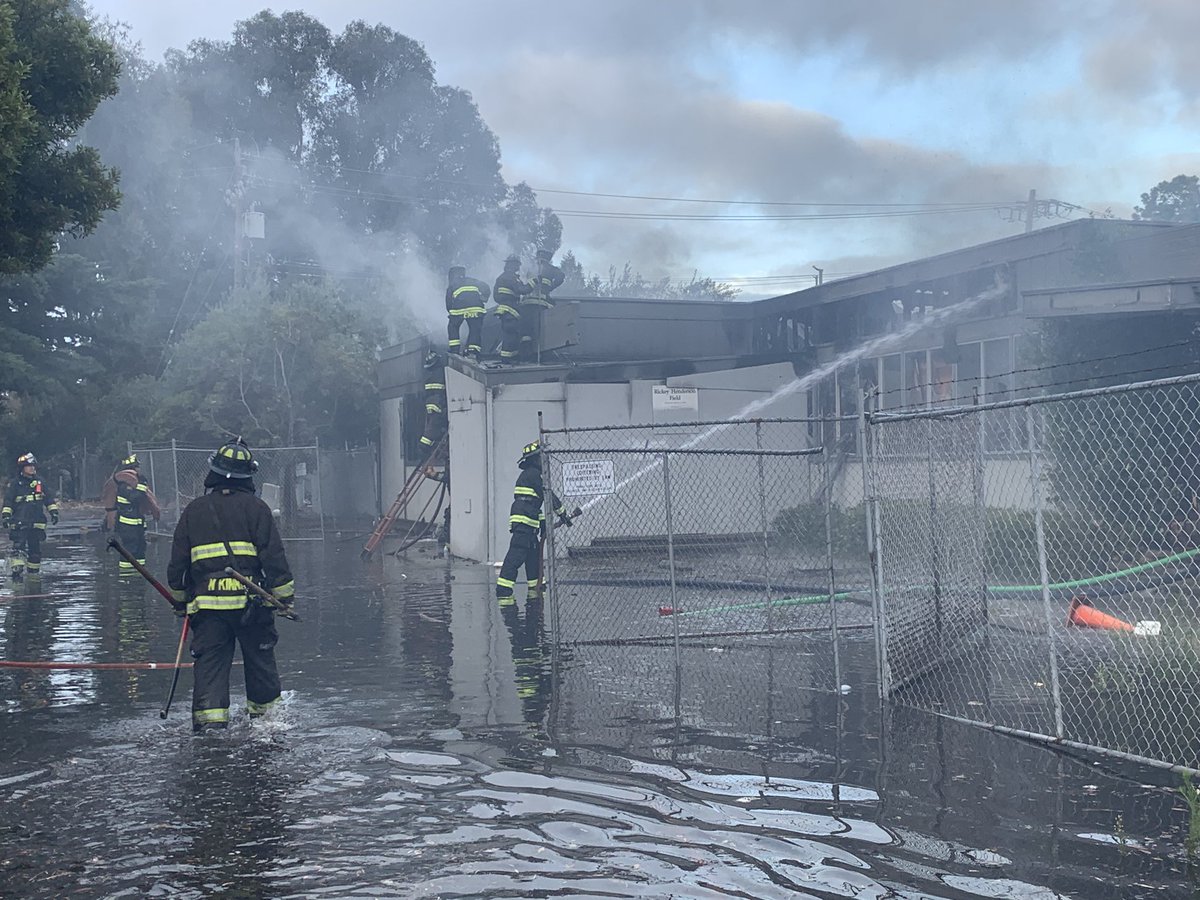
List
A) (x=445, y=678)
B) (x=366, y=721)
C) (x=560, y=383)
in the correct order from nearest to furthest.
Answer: (x=366, y=721), (x=445, y=678), (x=560, y=383)

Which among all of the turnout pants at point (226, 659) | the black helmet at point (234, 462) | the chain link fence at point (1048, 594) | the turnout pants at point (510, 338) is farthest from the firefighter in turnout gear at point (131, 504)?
the chain link fence at point (1048, 594)

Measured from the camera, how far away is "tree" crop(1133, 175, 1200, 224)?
45.7 metres

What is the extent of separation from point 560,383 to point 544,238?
116 ft

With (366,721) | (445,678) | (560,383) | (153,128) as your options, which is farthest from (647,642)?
(153,128)

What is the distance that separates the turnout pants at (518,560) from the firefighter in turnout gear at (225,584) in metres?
5.42

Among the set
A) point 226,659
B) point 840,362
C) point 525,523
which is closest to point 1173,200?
point 840,362

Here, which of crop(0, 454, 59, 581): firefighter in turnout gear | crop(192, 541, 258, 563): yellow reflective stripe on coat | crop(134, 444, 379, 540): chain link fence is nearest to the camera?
crop(192, 541, 258, 563): yellow reflective stripe on coat

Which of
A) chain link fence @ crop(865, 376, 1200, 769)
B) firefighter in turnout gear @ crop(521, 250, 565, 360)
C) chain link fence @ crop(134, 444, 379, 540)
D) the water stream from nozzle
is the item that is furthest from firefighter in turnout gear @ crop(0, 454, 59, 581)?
chain link fence @ crop(865, 376, 1200, 769)

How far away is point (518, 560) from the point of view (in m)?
13.3

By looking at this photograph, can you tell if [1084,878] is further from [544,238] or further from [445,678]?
[544,238]

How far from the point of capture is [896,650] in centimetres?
890

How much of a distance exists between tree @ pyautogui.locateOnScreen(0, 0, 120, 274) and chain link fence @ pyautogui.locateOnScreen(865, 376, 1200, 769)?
26.6 feet

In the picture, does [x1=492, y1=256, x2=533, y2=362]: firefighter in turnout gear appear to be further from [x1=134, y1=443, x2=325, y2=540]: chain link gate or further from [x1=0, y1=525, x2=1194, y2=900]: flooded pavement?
[x1=0, y1=525, x2=1194, y2=900]: flooded pavement

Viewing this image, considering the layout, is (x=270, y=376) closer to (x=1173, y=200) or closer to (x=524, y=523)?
(x=524, y=523)
